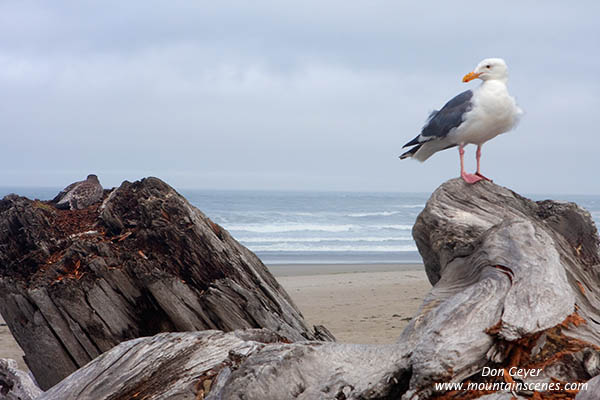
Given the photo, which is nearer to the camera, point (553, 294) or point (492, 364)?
point (492, 364)

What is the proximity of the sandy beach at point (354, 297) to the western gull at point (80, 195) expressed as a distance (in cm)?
315

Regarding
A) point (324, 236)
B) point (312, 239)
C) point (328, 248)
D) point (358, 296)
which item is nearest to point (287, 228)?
point (324, 236)

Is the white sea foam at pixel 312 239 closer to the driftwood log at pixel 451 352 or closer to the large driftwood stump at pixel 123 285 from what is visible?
the large driftwood stump at pixel 123 285

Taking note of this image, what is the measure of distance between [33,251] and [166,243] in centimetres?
87

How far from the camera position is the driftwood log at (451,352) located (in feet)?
7.45

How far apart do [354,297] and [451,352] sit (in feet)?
31.9

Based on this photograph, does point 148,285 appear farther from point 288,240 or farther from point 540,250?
point 288,240

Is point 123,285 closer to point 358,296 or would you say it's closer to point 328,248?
point 358,296

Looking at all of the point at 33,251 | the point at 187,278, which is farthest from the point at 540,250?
the point at 33,251

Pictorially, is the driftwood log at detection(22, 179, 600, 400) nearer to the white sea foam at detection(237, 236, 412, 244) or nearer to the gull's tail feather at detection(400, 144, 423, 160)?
the gull's tail feather at detection(400, 144, 423, 160)

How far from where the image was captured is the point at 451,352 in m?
2.26

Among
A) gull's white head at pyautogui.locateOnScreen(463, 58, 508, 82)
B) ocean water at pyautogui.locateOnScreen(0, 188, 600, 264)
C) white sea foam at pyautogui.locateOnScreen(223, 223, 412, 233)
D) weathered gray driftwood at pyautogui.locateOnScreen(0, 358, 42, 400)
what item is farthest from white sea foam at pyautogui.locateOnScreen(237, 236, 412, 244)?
weathered gray driftwood at pyautogui.locateOnScreen(0, 358, 42, 400)

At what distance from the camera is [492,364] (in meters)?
2.35

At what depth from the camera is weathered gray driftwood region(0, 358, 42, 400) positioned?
12.4 feet
